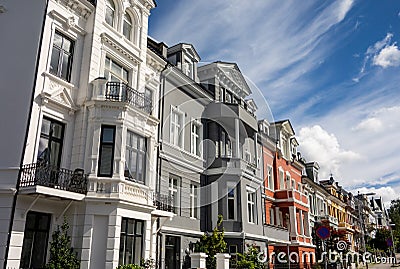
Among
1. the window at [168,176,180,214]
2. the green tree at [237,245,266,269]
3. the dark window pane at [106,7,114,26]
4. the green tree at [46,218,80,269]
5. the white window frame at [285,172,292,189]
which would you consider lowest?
the green tree at [237,245,266,269]

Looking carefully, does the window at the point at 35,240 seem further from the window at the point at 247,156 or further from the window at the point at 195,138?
the window at the point at 247,156

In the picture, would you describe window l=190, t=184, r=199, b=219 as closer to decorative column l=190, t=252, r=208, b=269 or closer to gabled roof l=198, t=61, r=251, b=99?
decorative column l=190, t=252, r=208, b=269

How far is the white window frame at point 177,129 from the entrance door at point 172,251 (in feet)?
14.0

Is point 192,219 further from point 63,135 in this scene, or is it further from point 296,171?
point 296,171

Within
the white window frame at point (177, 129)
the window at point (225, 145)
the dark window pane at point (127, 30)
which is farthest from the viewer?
the window at point (225, 145)

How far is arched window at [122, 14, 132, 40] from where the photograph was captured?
14.0 m

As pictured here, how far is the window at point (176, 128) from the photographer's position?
16.5m

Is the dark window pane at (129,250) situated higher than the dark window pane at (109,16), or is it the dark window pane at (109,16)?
the dark window pane at (109,16)

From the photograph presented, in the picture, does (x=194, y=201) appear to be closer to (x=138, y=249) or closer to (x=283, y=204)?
(x=138, y=249)

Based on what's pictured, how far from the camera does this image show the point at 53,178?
9.99 meters

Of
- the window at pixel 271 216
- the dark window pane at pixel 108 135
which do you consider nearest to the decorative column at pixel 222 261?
the dark window pane at pixel 108 135

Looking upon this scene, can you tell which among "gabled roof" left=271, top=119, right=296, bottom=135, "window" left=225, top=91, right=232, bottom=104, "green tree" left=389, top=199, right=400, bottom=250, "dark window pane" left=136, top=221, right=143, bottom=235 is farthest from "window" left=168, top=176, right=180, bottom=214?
"green tree" left=389, top=199, right=400, bottom=250

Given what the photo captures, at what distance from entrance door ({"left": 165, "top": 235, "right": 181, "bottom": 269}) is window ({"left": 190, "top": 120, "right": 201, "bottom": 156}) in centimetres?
462

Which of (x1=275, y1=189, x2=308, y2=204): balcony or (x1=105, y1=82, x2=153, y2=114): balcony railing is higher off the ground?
(x1=105, y1=82, x2=153, y2=114): balcony railing
